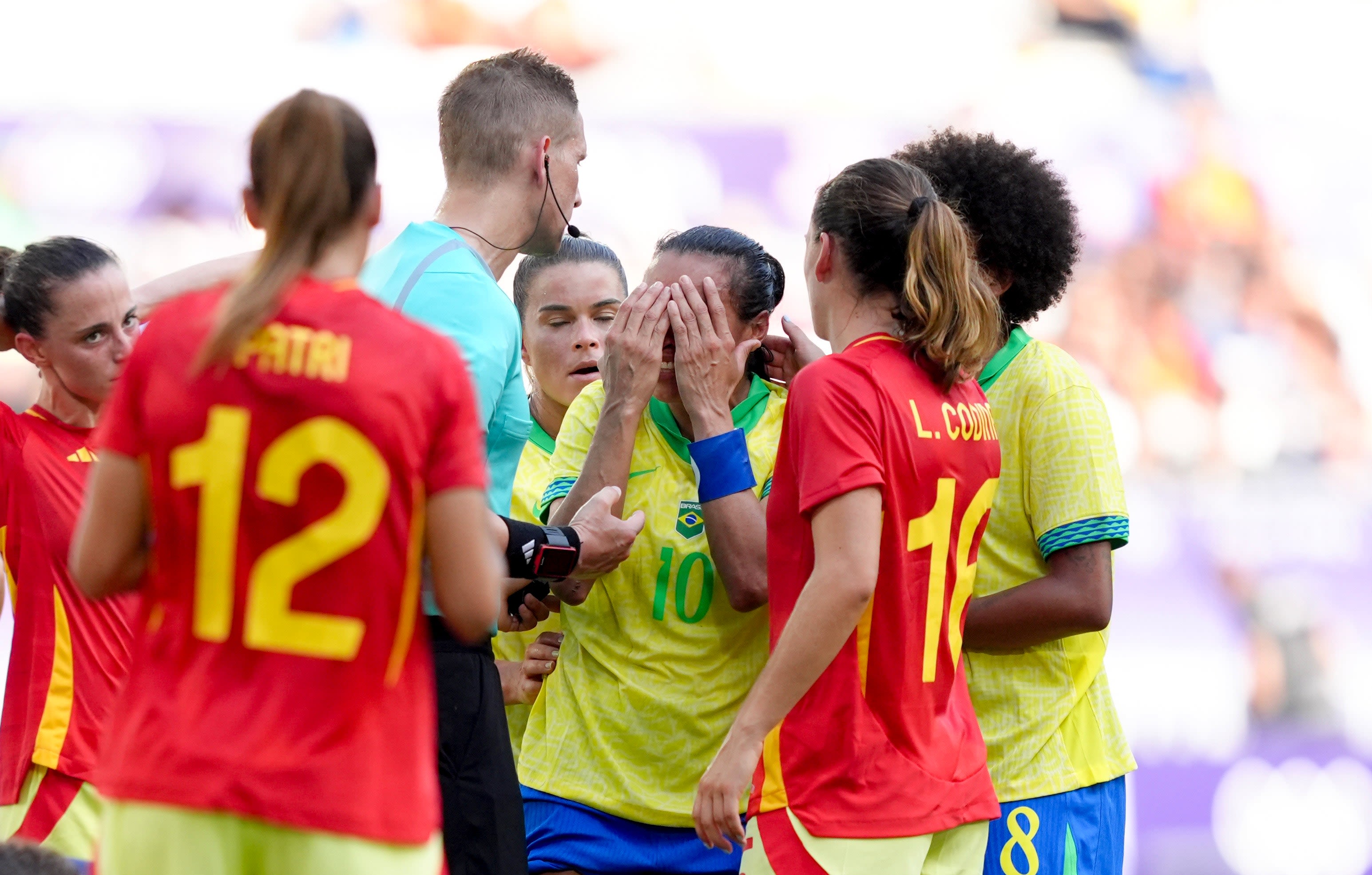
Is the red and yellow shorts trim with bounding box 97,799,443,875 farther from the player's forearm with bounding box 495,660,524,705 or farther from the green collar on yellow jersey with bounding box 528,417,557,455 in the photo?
the green collar on yellow jersey with bounding box 528,417,557,455

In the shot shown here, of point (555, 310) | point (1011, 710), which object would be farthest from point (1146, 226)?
point (1011, 710)

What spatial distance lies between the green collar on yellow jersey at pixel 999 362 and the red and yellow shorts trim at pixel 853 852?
0.78 meters

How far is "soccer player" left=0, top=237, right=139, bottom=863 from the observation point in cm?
275

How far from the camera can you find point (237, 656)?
142 cm

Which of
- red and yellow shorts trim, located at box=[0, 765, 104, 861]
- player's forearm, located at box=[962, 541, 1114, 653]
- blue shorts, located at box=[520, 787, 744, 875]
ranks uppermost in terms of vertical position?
player's forearm, located at box=[962, 541, 1114, 653]

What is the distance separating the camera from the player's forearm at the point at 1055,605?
89.2 inches

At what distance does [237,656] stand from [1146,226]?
5.29 m

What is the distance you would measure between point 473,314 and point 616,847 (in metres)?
1.03

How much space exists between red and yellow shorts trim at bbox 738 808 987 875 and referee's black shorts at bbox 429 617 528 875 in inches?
15.6

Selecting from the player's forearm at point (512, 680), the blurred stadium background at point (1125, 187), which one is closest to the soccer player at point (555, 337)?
the player's forearm at point (512, 680)

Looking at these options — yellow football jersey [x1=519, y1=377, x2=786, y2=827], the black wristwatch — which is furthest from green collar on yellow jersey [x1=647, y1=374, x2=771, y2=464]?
the black wristwatch

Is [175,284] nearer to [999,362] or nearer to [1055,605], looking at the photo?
[999,362]

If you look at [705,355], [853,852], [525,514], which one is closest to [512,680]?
[525,514]

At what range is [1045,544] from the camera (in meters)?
2.32
